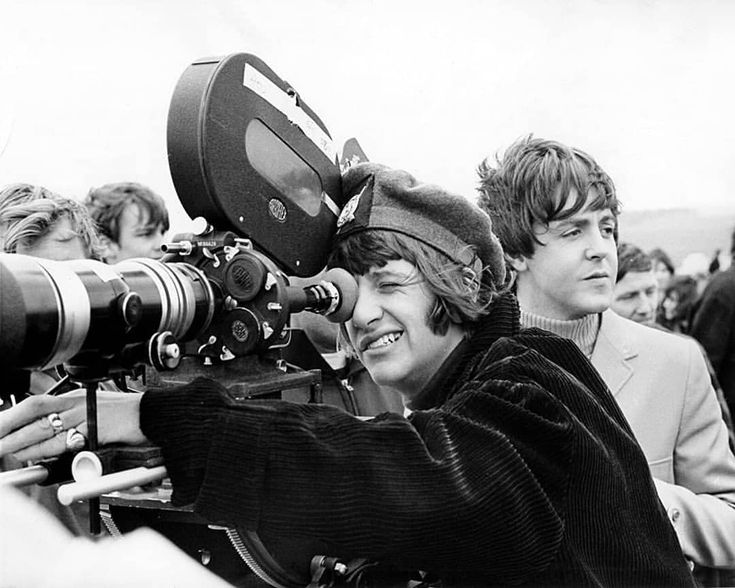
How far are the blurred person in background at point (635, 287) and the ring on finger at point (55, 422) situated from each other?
1.81 metres

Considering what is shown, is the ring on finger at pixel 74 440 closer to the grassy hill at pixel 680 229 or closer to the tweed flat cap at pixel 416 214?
the tweed flat cap at pixel 416 214

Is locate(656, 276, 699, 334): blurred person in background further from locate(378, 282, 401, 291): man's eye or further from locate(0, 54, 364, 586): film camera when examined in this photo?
locate(0, 54, 364, 586): film camera

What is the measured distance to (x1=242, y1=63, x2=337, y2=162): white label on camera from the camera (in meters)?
0.87

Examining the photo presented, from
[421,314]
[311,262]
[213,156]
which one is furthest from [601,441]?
[213,156]

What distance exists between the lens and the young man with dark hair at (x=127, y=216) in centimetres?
185

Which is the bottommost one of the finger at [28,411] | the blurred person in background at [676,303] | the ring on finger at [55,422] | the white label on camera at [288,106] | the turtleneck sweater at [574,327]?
the blurred person in background at [676,303]

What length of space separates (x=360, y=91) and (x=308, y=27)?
4.8 inches

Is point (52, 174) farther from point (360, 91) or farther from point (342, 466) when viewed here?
point (342, 466)

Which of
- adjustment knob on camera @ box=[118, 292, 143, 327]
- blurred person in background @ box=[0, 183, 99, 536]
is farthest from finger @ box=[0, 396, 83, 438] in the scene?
blurred person in background @ box=[0, 183, 99, 536]

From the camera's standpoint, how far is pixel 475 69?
124 cm

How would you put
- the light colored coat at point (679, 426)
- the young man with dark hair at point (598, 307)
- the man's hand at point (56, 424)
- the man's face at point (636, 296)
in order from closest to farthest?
1. the man's hand at point (56, 424)
2. the light colored coat at point (679, 426)
3. the young man with dark hair at point (598, 307)
4. the man's face at point (636, 296)

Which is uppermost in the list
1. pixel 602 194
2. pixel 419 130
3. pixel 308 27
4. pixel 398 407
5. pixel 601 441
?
pixel 308 27

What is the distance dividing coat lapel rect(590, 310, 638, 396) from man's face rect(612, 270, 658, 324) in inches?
31.7

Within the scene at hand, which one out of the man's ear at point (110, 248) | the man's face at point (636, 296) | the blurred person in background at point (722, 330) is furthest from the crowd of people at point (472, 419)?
the blurred person in background at point (722, 330)
